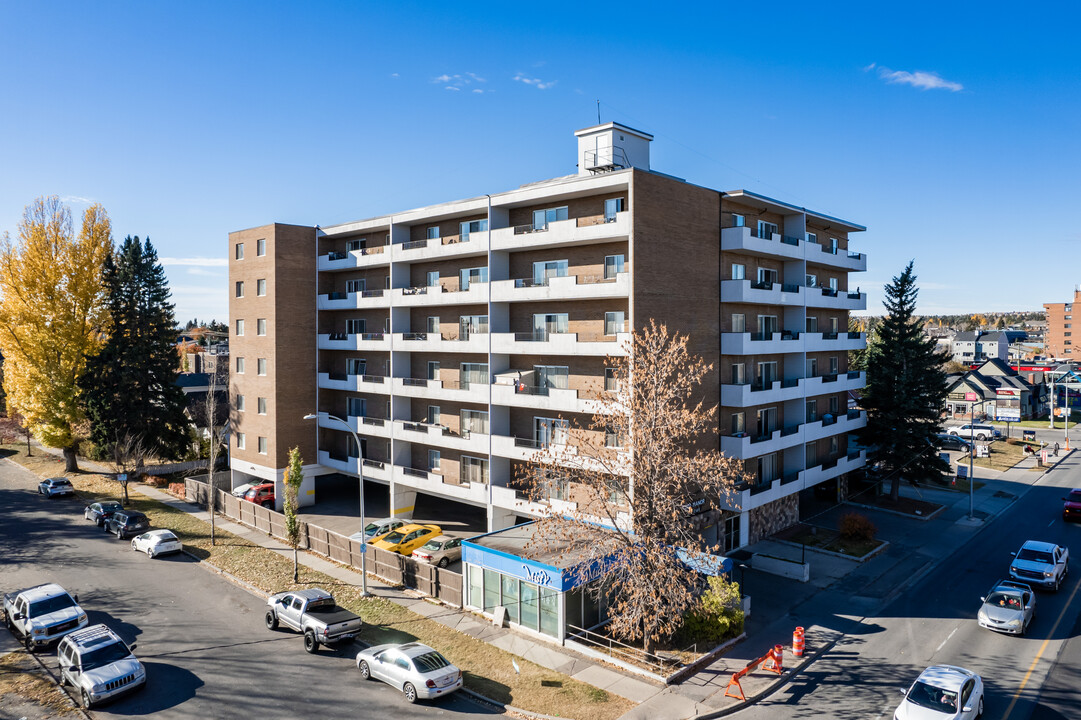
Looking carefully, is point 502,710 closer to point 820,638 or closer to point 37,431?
point 820,638

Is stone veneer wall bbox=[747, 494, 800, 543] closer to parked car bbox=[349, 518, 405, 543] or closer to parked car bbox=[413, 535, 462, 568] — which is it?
parked car bbox=[413, 535, 462, 568]

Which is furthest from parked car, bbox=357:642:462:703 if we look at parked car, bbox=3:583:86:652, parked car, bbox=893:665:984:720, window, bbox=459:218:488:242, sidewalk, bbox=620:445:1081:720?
window, bbox=459:218:488:242

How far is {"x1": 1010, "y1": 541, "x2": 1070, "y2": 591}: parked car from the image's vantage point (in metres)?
28.2

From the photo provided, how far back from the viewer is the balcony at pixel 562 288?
95.5 ft

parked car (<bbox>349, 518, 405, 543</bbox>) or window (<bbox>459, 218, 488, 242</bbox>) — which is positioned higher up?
window (<bbox>459, 218, 488, 242</bbox>)

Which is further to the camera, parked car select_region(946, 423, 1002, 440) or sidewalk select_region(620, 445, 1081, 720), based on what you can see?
parked car select_region(946, 423, 1002, 440)

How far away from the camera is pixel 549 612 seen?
23.8m

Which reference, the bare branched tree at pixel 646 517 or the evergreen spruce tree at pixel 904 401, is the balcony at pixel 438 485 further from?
the evergreen spruce tree at pixel 904 401

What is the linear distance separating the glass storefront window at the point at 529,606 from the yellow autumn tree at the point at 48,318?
1751 inches

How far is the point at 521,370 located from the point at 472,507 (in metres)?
13.0

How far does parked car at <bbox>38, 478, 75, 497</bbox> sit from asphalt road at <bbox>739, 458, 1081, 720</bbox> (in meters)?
48.4

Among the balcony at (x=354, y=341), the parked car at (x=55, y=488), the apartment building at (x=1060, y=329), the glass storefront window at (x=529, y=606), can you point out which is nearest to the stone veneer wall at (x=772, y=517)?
the glass storefront window at (x=529, y=606)

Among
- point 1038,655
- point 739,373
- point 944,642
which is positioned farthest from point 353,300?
point 1038,655

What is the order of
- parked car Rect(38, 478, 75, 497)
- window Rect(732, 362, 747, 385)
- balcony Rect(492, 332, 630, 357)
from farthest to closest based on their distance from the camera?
1. parked car Rect(38, 478, 75, 497)
2. window Rect(732, 362, 747, 385)
3. balcony Rect(492, 332, 630, 357)
